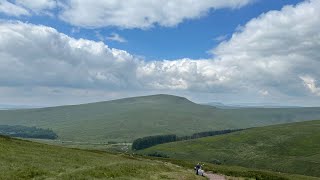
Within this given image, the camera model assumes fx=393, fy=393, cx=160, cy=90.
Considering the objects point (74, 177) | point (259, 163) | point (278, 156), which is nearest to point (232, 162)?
point (259, 163)

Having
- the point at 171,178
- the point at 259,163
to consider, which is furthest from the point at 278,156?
the point at 171,178

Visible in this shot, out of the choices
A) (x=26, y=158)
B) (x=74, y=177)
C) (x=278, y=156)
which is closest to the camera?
(x=74, y=177)

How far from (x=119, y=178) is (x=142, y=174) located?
646 centimetres

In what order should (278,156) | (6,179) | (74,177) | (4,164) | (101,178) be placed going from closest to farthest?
(6,179) < (74,177) < (101,178) < (4,164) < (278,156)

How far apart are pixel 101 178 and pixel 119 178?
206 centimetres

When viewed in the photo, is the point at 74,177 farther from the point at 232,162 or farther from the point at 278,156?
the point at 278,156

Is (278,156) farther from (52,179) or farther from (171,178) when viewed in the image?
(52,179)

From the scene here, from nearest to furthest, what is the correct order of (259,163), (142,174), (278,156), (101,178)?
1. (101,178)
2. (142,174)
3. (259,163)
4. (278,156)

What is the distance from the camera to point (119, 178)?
39.4m

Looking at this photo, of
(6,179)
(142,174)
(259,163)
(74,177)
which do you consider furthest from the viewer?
(259,163)

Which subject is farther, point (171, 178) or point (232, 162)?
point (232, 162)

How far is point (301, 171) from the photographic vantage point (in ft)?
479

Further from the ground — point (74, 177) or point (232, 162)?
point (74, 177)

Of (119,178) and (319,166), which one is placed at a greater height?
(119,178)
